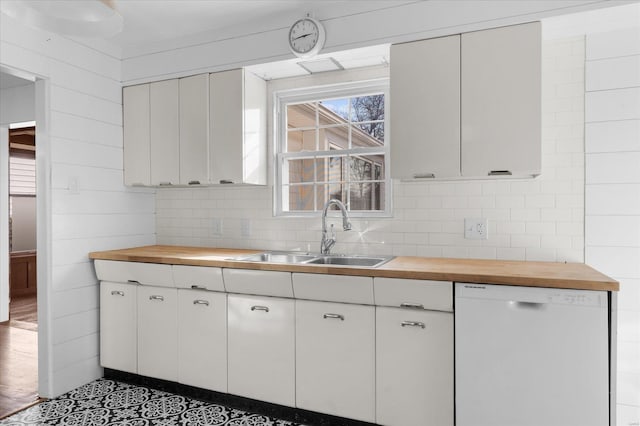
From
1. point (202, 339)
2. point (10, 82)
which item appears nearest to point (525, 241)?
point (202, 339)

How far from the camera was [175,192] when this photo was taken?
3820mm

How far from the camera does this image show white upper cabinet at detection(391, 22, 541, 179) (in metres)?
2.38

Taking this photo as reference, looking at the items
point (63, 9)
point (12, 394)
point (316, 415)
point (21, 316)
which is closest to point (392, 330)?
point (316, 415)

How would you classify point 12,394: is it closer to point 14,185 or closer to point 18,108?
point 18,108

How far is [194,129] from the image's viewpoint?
10.9 ft

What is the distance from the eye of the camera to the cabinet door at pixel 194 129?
3268 mm

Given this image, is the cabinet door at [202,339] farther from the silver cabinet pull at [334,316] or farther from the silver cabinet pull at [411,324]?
the silver cabinet pull at [411,324]

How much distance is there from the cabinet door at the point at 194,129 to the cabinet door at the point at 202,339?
3.07 feet

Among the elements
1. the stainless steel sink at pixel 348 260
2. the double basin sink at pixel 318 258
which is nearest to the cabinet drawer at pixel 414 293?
the double basin sink at pixel 318 258

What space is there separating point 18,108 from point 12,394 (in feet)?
9.55

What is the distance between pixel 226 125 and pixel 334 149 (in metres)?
0.86

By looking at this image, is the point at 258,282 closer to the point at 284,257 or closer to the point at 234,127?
the point at 284,257

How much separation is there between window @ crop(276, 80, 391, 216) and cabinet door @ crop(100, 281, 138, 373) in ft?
4.39

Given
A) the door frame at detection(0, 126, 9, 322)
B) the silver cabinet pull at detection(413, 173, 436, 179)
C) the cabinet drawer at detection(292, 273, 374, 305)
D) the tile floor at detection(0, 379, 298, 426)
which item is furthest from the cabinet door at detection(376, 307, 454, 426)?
the door frame at detection(0, 126, 9, 322)
